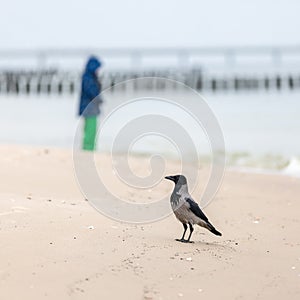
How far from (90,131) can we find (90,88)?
2.26 feet

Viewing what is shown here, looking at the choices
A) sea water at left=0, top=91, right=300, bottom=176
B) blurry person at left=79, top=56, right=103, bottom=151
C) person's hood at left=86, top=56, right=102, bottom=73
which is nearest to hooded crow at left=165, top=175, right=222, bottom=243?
sea water at left=0, top=91, right=300, bottom=176

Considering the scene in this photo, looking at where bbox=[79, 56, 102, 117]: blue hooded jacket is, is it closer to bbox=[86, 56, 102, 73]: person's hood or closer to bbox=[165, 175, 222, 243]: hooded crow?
bbox=[86, 56, 102, 73]: person's hood

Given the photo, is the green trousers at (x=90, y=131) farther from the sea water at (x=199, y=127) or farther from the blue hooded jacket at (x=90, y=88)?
Result: the sea water at (x=199, y=127)

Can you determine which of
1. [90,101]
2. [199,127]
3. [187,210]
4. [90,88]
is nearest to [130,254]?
[187,210]

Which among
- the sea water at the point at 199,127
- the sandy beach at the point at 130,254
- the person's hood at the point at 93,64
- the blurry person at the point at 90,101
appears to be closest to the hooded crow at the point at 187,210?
the sandy beach at the point at 130,254

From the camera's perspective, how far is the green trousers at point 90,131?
11516mm

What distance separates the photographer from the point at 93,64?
38.3 ft

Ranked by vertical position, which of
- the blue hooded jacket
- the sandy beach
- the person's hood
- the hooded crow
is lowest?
the sandy beach

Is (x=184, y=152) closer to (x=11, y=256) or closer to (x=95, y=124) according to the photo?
(x=95, y=124)

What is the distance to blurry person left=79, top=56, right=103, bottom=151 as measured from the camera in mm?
11492

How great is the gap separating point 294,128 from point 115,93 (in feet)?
59.3

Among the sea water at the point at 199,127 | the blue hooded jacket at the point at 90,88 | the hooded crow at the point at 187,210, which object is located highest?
the blue hooded jacket at the point at 90,88

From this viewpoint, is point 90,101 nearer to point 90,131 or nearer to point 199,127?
point 90,131

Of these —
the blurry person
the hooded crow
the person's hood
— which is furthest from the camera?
the person's hood
